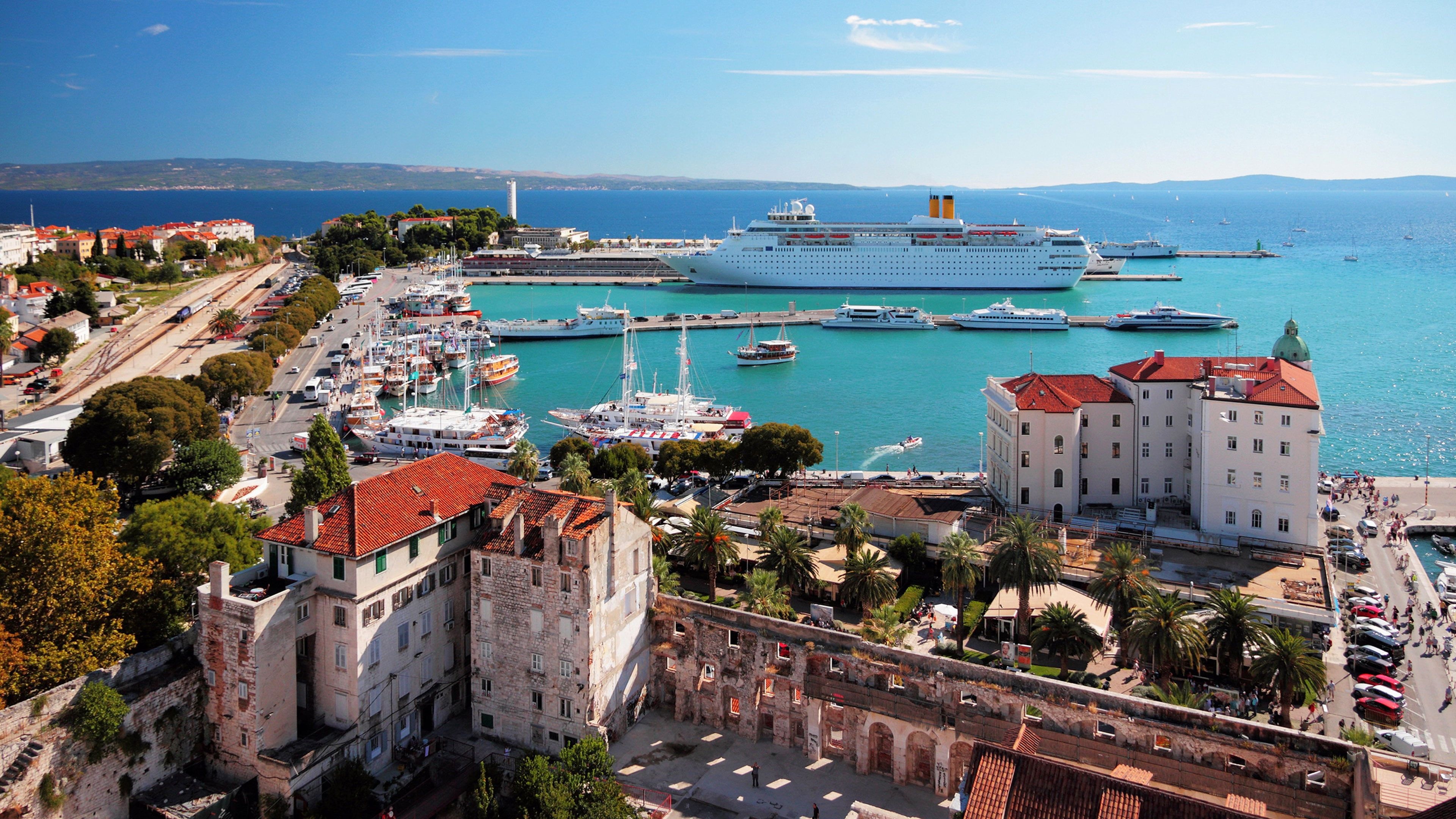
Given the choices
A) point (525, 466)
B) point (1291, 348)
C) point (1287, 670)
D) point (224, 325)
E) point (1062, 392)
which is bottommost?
point (1287, 670)

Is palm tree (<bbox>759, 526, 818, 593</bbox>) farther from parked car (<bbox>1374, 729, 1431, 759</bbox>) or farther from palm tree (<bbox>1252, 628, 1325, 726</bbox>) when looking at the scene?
parked car (<bbox>1374, 729, 1431, 759</bbox>)

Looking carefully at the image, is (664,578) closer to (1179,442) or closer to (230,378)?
(1179,442)

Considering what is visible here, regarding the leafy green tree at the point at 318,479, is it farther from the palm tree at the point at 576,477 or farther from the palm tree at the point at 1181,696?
the palm tree at the point at 1181,696

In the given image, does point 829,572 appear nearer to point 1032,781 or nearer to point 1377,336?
point 1032,781

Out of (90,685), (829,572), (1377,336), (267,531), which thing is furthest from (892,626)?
(1377,336)

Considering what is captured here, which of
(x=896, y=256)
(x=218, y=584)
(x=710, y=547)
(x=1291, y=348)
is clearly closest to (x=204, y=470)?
(x=218, y=584)
